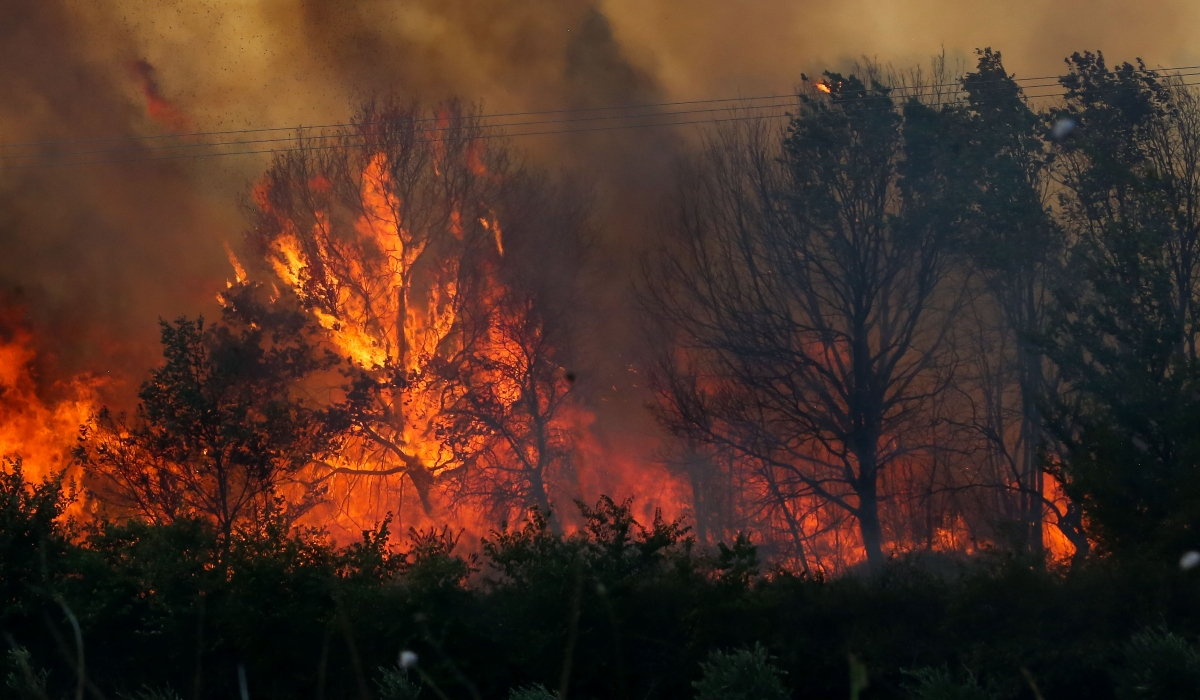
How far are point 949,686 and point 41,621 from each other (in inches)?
375

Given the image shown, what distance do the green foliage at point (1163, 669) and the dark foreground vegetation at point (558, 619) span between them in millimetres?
1310

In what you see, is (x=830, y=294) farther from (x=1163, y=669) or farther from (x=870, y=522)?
(x=1163, y=669)

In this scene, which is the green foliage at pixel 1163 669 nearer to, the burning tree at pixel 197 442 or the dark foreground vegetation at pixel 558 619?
the dark foreground vegetation at pixel 558 619

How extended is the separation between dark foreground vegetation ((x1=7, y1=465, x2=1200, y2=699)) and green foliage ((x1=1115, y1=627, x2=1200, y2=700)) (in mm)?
1310

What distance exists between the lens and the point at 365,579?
10.7 metres

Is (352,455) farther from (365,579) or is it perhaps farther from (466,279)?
(365,579)

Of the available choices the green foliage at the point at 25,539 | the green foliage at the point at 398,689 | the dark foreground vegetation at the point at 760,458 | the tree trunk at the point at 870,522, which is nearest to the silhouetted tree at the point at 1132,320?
the dark foreground vegetation at the point at 760,458

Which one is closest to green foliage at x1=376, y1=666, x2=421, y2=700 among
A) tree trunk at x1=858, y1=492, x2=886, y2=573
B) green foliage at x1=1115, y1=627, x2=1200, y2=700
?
green foliage at x1=1115, y1=627, x2=1200, y2=700

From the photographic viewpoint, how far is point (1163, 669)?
7465 mm

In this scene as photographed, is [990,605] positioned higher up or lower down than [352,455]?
lower down

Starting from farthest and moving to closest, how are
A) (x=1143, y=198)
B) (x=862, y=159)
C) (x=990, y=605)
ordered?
1. (x=862, y=159)
2. (x=1143, y=198)
3. (x=990, y=605)

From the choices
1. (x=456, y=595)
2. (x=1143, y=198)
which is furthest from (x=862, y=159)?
(x=456, y=595)

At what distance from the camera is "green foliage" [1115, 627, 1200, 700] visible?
24.0 feet

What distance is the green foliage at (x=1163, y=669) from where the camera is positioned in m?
7.31
